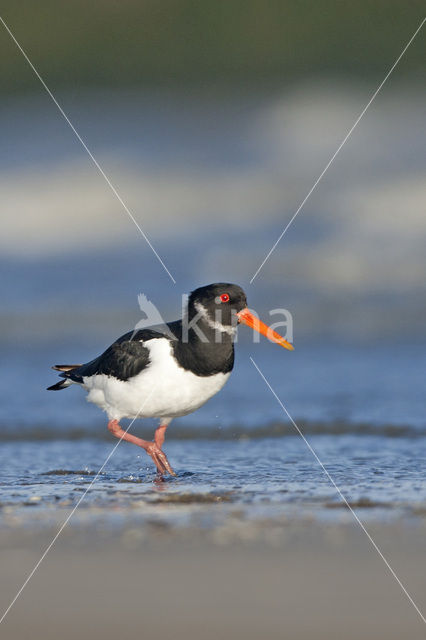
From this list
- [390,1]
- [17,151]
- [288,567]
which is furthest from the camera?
[390,1]

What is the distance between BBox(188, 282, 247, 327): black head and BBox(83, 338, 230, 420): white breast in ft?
1.22

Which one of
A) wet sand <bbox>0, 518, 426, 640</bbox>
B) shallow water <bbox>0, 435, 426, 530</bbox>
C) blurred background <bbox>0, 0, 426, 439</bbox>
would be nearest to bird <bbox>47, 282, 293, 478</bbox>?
shallow water <bbox>0, 435, 426, 530</bbox>

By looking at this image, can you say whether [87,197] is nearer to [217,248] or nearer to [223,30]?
[217,248]

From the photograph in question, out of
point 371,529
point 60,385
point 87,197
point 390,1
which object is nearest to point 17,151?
point 87,197

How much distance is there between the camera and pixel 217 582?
3904 millimetres

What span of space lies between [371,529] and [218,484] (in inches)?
64.0

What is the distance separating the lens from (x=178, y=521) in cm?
495

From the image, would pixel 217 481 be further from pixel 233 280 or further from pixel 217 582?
pixel 233 280

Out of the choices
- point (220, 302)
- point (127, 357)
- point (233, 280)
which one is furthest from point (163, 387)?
point (233, 280)

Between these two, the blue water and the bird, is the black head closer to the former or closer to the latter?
the bird

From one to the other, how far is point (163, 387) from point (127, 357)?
17.2 inches

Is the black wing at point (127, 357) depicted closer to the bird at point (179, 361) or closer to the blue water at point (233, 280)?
the bird at point (179, 361)

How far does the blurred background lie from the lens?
11.2 m

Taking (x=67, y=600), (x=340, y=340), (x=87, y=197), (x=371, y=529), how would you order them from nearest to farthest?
(x=67, y=600) → (x=371, y=529) → (x=340, y=340) → (x=87, y=197)
